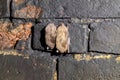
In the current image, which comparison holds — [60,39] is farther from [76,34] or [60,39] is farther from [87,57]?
[87,57]

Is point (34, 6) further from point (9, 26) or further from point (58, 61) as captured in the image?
point (58, 61)

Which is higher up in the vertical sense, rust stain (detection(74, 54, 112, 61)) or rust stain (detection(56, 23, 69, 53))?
rust stain (detection(56, 23, 69, 53))

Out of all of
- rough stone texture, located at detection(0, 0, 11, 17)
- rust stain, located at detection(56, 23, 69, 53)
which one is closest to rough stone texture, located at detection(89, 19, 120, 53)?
rust stain, located at detection(56, 23, 69, 53)

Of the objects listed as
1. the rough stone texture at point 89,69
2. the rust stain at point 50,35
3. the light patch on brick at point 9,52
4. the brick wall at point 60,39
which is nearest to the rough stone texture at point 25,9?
the brick wall at point 60,39

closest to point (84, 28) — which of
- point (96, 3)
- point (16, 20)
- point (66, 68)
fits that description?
point (96, 3)

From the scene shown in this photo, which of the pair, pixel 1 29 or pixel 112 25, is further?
pixel 1 29

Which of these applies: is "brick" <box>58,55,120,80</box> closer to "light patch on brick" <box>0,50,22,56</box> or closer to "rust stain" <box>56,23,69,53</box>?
"rust stain" <box>56,23,69,53</box>

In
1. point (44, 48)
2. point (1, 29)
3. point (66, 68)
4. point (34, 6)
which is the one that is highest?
point (34, 6)

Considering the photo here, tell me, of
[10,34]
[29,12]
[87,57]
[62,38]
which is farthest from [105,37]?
[10,34]
